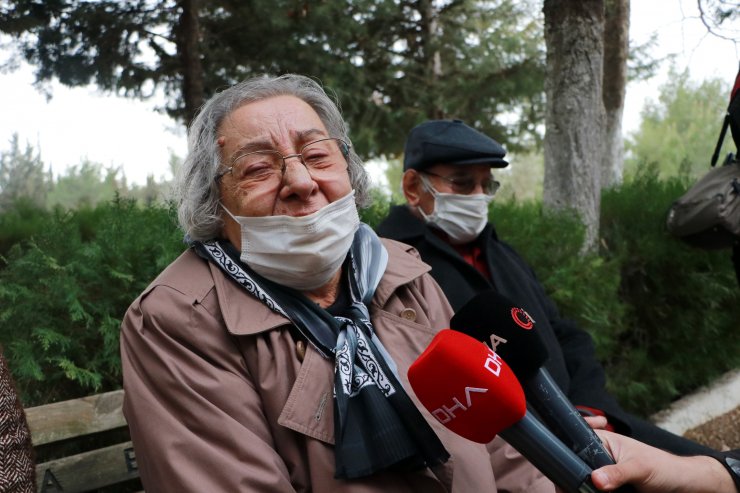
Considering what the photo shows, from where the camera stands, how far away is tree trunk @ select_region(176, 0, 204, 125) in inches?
284

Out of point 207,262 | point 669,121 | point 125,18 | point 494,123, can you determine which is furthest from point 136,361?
point 669,121

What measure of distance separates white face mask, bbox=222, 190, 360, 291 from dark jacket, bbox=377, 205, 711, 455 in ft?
3.73

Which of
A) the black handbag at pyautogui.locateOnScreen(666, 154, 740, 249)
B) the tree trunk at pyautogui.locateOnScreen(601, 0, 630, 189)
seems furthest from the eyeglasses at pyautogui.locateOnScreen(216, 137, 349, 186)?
the tree trunk at pyautogui.locateOnScreen(601, 0, 630, 189)

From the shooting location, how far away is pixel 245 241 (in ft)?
7.34

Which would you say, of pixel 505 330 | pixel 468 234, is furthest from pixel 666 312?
pixel 505 330

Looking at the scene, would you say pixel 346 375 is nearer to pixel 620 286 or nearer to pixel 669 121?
pixel 620 286

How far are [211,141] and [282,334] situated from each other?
0.75 metres

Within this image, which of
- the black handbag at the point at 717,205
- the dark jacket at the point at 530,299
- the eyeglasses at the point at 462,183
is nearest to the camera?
the dark jacket at the point at 530,299

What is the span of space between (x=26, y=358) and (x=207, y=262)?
1.11 m

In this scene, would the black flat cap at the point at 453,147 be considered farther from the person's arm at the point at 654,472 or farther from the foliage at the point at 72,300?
the person's arm at the point at 654,472

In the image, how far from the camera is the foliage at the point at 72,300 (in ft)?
9.51

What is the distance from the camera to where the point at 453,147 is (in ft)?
11.6

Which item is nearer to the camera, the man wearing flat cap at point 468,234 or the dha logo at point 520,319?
the dha logo at point 520,319

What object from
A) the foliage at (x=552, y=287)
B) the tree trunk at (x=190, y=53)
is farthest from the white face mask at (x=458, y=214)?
the tree trunk at (x=190, y=53)
